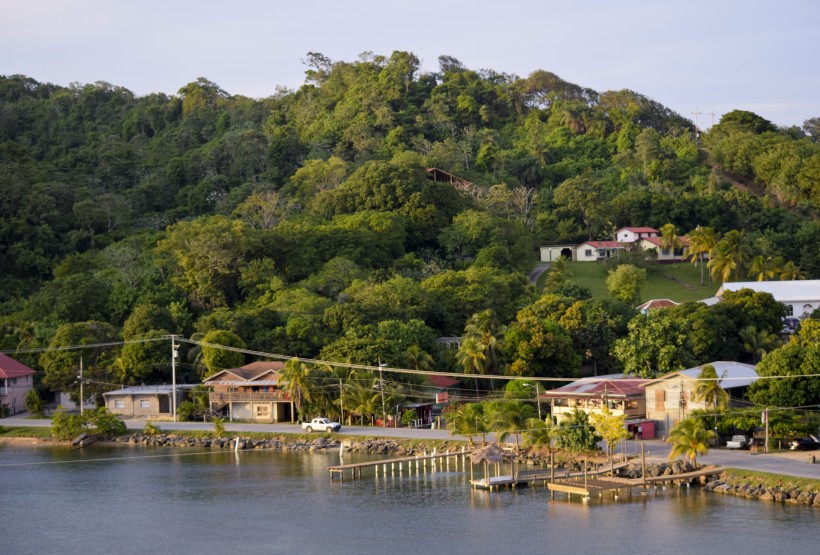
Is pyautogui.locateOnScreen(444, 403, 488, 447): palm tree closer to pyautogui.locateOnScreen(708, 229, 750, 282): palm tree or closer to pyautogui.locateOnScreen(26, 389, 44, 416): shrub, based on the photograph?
pyautogui.locateOnScreen(26, 389, 44, 416): shrub

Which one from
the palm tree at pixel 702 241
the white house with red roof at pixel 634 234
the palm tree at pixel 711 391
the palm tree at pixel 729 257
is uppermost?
the white house with red roof at pixel 634 234

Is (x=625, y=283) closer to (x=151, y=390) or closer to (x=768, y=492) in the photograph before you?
(x=151, y=390)

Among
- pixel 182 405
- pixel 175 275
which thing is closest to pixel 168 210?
pixel 175 275

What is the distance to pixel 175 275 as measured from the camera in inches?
2948

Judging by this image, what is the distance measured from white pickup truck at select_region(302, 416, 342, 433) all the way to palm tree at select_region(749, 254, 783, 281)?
3335 centimetres

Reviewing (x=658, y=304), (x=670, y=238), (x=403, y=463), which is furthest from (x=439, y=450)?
(x=670, y=238)

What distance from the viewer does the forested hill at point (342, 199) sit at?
65312mm

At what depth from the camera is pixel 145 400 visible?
60.5 m

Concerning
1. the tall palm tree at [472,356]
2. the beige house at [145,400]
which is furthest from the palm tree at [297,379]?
the beige house at [145,400]

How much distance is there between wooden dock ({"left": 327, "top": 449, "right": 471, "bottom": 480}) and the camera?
43.7 m

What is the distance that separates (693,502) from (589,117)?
3131 inches

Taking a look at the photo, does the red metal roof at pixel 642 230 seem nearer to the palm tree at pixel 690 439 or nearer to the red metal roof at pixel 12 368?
the palm tree at pixel 690 439

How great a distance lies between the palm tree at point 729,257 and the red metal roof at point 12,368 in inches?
1760

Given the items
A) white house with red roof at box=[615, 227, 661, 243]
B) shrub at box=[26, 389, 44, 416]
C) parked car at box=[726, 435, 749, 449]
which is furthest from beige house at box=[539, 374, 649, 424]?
white house with red roof at box=[615, 227, 661, 243]
